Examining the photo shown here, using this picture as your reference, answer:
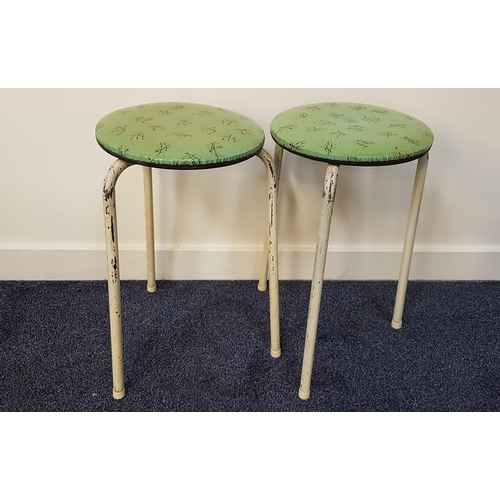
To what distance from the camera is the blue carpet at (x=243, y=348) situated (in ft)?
3.73

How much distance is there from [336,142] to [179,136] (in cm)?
28

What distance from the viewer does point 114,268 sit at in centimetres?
101

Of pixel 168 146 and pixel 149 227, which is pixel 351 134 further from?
pixel 149 227

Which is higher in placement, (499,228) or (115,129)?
(115,129)

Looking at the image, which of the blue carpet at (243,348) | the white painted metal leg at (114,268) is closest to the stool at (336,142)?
the blue carpet at (243,348)

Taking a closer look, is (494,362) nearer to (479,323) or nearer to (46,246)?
(479,323)

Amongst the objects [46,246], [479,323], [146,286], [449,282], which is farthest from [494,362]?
[46,246]

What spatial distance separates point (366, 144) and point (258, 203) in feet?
1.65

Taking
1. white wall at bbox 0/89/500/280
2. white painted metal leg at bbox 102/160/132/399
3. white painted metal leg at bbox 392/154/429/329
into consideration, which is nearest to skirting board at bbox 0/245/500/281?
white wall at bbox 0/89/500/280

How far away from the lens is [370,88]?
4.26 ft

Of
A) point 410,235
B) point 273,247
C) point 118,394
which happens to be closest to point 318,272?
point 273,247

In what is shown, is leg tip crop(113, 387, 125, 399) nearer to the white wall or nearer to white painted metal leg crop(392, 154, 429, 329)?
the white wall

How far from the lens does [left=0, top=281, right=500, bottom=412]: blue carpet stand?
1.14 m

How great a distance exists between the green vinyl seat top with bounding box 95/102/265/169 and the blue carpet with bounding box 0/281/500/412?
0.50m
